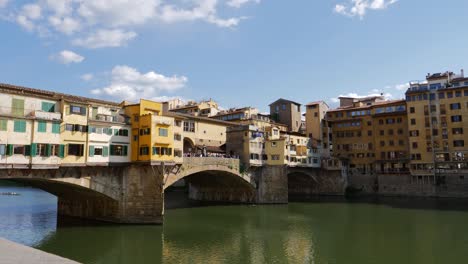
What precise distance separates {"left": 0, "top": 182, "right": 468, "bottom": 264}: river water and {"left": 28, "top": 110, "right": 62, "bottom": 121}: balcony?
452 inches

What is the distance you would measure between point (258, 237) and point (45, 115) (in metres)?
24.3

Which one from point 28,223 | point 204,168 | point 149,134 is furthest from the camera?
point 204,168

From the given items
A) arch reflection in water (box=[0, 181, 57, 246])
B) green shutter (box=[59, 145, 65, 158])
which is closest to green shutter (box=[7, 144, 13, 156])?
green shutter (box=[59, 145, 65, 158])

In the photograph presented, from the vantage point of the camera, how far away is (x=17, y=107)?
33688mm

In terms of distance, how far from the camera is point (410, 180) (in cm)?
7944

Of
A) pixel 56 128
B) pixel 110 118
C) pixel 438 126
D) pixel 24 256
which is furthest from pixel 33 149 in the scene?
pixel 438 126

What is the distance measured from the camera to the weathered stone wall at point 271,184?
220 feet

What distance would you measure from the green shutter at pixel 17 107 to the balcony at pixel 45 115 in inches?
31.9

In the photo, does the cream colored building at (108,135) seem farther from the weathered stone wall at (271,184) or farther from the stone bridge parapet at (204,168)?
the weathered stone wall at (271,184)

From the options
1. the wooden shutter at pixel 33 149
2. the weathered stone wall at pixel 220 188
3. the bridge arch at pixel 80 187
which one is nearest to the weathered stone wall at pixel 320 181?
the weathered stone wall at pixel 220 188

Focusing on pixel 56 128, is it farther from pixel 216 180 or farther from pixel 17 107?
pixel 216 180

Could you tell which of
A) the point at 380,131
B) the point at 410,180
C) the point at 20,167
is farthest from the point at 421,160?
the point at 20,167

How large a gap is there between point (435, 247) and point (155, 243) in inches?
1010

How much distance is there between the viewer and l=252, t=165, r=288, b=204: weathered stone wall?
67125 mm
